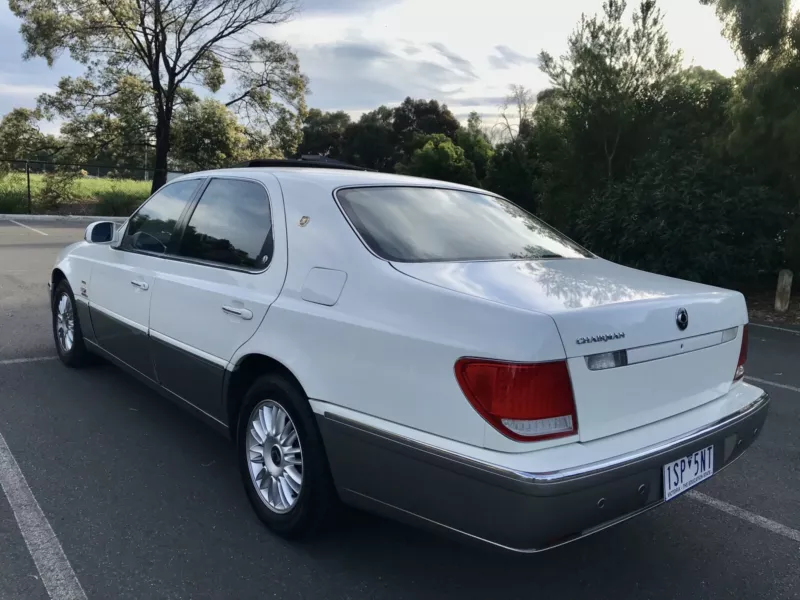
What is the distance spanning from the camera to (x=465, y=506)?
87.0 inches

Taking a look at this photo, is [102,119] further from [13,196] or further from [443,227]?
[443,227]

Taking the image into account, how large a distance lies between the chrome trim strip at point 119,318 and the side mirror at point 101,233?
1.51ft

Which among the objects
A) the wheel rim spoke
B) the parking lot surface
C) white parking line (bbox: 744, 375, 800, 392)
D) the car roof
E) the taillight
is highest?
the car roof

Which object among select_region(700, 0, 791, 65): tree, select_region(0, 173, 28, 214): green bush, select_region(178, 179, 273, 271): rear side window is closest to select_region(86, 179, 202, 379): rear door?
select_region(178, 179, 273, 271): rear side window

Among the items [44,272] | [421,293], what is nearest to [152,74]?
[44,272]

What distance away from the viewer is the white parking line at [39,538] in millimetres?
2555

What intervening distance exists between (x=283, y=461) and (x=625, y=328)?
1564mm

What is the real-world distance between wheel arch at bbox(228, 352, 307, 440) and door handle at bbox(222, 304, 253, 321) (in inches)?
6.9

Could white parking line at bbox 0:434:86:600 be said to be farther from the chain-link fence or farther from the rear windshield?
the chain-link fence

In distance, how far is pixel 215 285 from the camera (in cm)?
336

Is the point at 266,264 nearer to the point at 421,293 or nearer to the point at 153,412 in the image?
the point at 421,293

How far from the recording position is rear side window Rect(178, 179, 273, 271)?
3.23m

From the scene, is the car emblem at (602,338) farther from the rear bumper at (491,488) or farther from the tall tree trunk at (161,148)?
the tall tree trunk at (161,148)

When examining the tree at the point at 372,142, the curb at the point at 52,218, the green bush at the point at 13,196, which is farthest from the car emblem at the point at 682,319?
the tree at the point at 372,142
